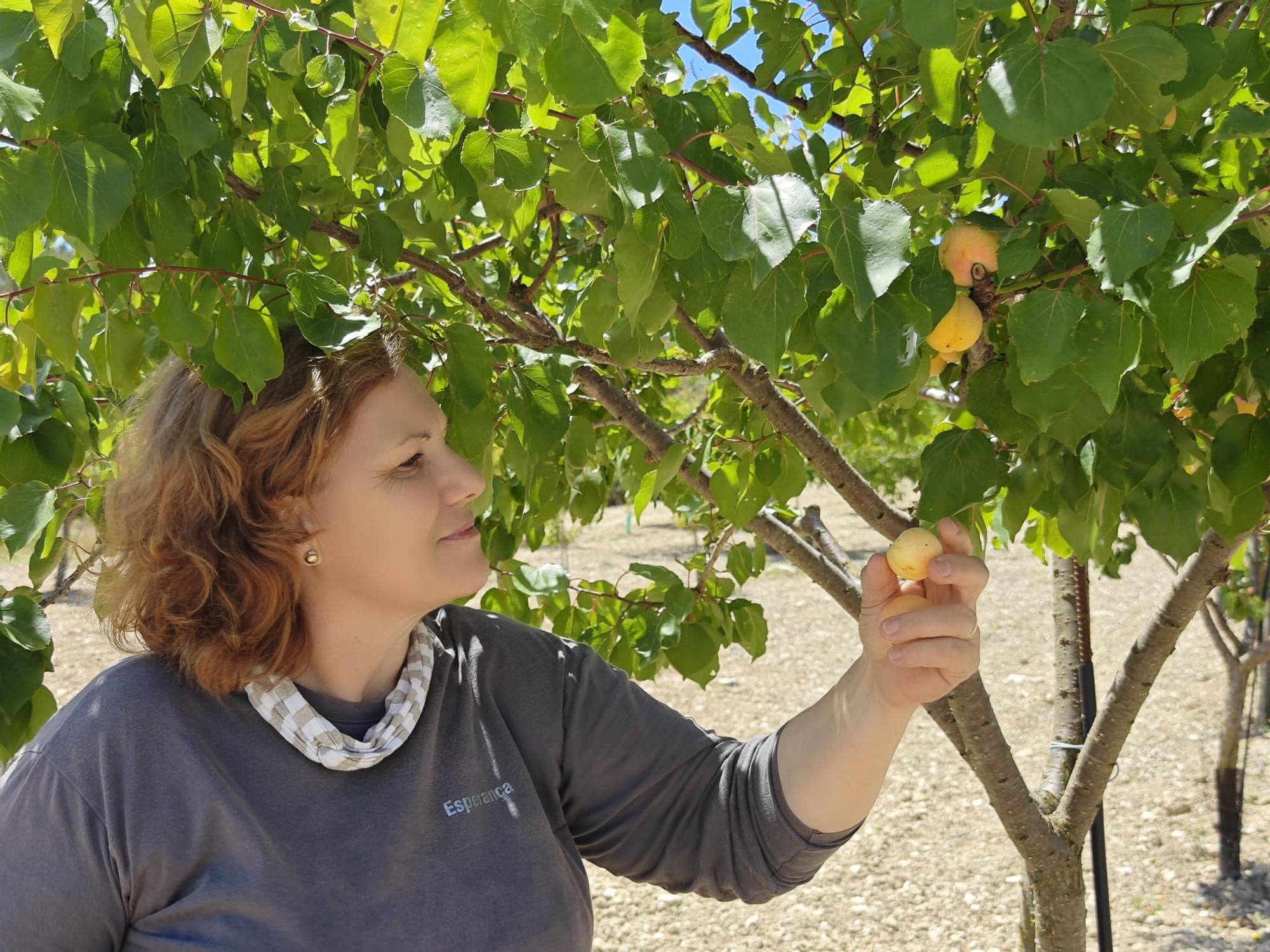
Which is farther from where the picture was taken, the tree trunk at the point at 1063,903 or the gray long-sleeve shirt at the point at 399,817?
the tree trunk at the point at 1063,903

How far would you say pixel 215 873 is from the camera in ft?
4.53

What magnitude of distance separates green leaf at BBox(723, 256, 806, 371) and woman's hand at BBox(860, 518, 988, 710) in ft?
1.60

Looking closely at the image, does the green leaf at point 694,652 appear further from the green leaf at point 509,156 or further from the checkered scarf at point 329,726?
the green leaf at point 509,156

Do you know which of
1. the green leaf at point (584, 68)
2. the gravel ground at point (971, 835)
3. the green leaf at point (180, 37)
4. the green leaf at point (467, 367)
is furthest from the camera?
the gravel ground at point (971, 835)

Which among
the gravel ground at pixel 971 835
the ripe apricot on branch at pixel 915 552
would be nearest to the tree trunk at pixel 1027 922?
the gravel ground at pixel 971 835

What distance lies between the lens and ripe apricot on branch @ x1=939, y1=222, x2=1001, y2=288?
1.22 m

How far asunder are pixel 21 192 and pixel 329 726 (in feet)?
2.51

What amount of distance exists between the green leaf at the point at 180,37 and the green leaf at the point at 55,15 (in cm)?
7

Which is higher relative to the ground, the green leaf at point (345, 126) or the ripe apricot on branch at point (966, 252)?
the green leaf at point (345, 126)

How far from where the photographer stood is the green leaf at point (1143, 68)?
1.07m

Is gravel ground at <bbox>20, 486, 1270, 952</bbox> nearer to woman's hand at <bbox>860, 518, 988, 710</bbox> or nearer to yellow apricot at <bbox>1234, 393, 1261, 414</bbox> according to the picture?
woman's hand at <bbox>860, 518, 988, 710</bbox>

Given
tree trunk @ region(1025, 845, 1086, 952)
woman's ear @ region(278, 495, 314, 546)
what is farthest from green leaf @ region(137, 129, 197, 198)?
tree trunk @ region(1025, 845, 1086, 952)

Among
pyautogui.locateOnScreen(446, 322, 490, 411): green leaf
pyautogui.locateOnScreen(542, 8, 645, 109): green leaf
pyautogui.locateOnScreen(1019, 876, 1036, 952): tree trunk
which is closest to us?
pyautogui.locateOnScreen(542, 8, 645, 109): green leaf

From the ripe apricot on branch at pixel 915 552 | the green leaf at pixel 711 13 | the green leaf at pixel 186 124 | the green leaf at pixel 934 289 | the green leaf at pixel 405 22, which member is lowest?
the ripe apricot on branch at pixel 915 552
